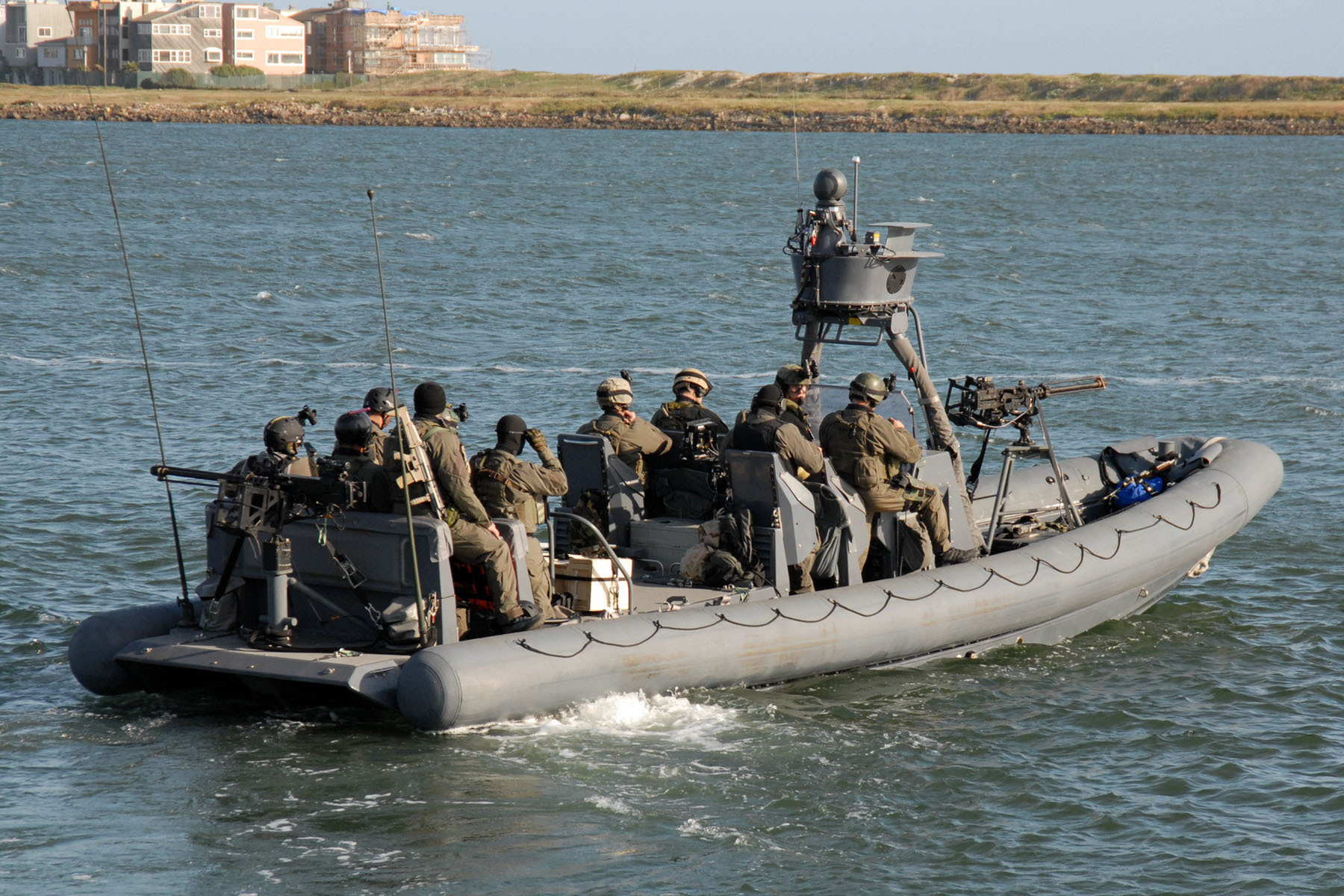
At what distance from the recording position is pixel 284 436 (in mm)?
8969

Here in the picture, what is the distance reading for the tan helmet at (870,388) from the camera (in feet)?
33.8

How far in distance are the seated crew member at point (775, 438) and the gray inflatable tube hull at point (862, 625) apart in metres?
0.58

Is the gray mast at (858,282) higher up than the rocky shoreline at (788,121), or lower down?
lower down

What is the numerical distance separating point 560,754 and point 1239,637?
548 centimetres

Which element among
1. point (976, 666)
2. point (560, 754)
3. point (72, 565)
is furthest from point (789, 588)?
point (72, 565)

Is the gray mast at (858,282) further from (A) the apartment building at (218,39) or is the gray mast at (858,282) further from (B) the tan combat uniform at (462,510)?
(A) the apartment building at (218,39)

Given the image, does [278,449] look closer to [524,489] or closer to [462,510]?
[462,510]

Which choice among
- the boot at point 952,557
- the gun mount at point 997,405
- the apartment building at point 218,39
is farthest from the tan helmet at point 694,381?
the apartment building at point 218,39

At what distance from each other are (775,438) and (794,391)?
0.65 meters

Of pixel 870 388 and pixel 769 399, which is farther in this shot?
pixel 870 388

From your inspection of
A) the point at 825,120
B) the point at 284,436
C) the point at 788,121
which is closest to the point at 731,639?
the point at 284,436

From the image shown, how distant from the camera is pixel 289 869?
7535 millimetres

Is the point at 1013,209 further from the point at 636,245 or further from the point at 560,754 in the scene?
the point at 560,754

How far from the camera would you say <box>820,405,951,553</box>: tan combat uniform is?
10.4m
